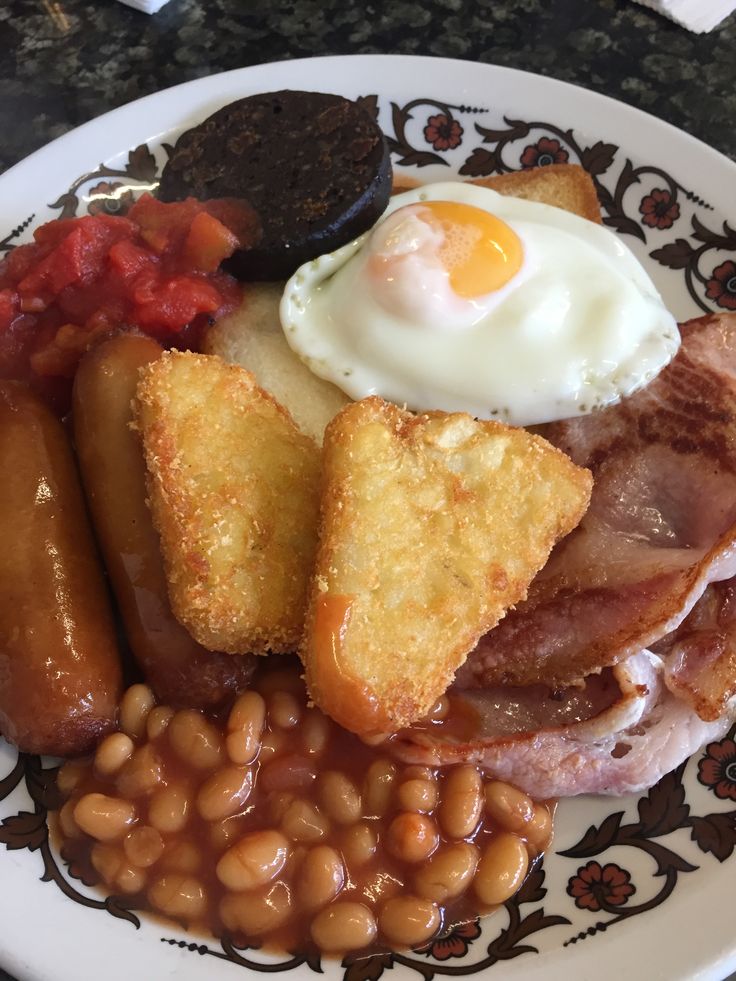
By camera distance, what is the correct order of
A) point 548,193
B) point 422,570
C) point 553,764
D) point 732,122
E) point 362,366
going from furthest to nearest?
point 732,122
point 548,193
point 362,366
point 553,764
point 422,570

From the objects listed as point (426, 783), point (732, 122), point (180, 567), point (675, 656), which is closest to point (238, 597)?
point (180, 567)

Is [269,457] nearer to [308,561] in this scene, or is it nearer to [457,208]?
[308,561]

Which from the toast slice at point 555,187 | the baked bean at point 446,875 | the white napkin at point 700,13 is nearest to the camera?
the baked bean at point 446,875

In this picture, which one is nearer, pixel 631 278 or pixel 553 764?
pixel 553 764

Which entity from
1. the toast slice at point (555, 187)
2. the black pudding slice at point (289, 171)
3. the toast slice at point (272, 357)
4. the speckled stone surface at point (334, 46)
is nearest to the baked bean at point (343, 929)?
the toast slice at point (272, 357)

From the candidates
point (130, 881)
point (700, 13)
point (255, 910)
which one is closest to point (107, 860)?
point (130, 881)

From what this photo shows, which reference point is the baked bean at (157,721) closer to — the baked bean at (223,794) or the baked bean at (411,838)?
the baked bean at (223,794)

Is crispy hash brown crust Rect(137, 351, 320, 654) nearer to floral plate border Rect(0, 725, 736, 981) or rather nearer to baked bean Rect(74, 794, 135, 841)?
baked bean Rect(74, 794, 135, 841)
